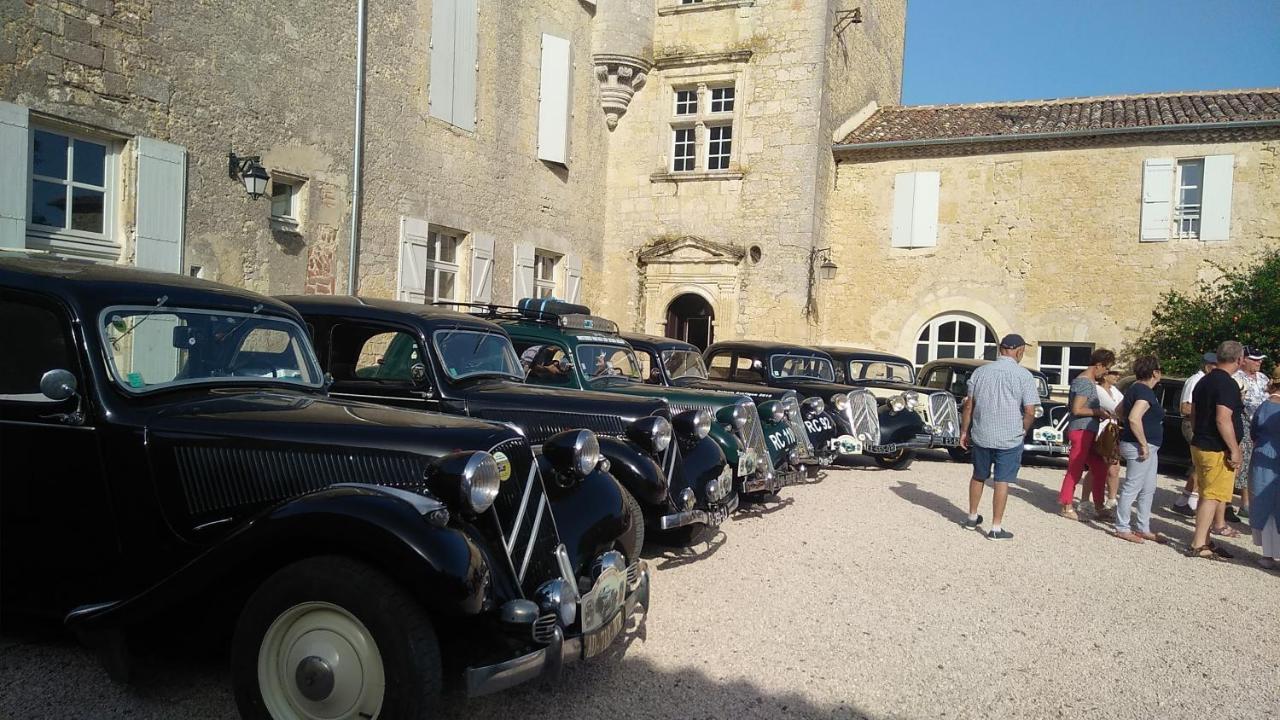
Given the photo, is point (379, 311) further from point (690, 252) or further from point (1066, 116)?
point (1066, 116)

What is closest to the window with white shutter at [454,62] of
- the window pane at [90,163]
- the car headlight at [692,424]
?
the window pane at [90,163]

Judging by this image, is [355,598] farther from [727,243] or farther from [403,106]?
[727,243]

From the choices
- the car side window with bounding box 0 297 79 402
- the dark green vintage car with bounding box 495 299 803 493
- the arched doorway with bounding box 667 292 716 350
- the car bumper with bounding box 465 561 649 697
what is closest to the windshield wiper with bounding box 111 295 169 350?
the car side window with bounding box 0 297 79 402

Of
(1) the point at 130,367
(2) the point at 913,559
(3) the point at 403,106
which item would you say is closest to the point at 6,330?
(1) the point at 130,367

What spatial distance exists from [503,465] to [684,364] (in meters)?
5.29

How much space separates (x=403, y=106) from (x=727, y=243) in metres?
6.78

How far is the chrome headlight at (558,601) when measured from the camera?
2887mm

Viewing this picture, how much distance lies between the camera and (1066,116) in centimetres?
1584

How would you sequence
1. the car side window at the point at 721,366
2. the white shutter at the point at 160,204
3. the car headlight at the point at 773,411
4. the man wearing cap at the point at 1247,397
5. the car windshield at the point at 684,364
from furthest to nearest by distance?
the car side window at the point at 721,366, the white shutter at the point at 160,204, the car windshield at the point at 684,364, the man wearing cap at the point at 1247,397, the car headlight at the point at 773,411

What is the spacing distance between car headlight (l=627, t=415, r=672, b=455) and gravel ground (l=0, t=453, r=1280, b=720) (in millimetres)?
812

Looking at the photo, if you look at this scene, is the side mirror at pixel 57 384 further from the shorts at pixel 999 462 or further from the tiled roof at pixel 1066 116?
the tiled roof at pixel 1066 116

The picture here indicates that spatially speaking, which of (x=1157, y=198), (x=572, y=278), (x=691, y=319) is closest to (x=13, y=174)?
(x=572, y=278)

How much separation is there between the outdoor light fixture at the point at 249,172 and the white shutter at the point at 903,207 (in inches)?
448

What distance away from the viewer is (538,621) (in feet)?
9.25
